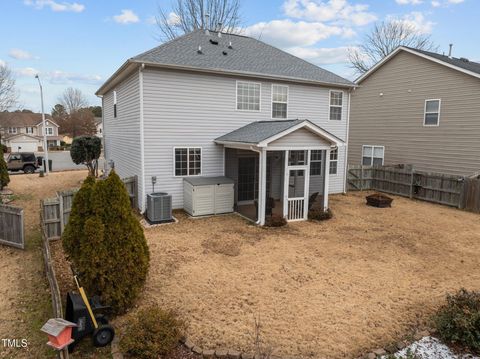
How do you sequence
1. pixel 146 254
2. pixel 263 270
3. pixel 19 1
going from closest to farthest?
pixel 146 254 → pixel 263 270 → pixel 19 1

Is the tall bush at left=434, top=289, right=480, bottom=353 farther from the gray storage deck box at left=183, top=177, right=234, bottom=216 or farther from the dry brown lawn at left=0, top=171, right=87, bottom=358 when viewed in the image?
the gray storage deck box at left=183, top=177, right=234, bottom=216

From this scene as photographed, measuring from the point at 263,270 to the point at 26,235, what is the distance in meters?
7.12

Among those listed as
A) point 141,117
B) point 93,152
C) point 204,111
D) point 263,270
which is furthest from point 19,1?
point 263,270

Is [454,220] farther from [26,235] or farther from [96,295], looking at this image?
[26,235]

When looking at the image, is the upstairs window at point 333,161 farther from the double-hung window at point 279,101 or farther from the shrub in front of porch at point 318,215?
the shrub in front of porch at point 318,215

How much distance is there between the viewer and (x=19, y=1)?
437 inches

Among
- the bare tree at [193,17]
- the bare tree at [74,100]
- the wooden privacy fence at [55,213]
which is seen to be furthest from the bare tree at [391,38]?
the bare tree at [74,100]

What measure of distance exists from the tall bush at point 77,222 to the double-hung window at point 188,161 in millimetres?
6684

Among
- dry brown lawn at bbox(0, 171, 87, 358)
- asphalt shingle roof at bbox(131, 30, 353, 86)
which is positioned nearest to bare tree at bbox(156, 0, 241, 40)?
asphalt shingle roof at bbox(131, 30, 353, 86)

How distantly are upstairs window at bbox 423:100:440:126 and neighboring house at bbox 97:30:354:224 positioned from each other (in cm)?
469

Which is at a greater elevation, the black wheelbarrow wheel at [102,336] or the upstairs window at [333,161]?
the upstairs window at [333,161]

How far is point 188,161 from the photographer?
12344 mm

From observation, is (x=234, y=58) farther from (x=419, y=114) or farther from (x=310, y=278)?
(x=419, y=114)

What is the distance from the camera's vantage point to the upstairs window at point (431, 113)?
54.4 ft
